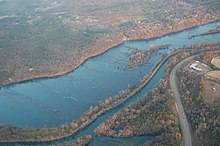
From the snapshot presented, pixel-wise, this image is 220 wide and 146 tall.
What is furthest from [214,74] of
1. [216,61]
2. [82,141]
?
[82,141]

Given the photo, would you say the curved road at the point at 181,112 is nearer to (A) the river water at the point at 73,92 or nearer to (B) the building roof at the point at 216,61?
(A) the river water at the point at 73,92

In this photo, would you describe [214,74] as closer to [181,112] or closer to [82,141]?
[181,112]

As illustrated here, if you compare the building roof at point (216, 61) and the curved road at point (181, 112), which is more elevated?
the building roof at point (216, 61)

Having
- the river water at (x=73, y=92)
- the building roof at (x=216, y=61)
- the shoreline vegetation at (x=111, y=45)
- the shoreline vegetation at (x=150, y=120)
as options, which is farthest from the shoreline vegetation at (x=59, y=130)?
the building roof at (x=216, y=61)

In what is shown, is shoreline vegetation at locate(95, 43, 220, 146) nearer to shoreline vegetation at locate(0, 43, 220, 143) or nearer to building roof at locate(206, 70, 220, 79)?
shoreline vegetation at locate(0, 43, 220, 143)

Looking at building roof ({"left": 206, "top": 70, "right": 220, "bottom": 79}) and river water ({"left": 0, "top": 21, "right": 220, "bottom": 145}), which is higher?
building roof ({"left": 206, "top": 70, "right": 220, "bottom": 79})

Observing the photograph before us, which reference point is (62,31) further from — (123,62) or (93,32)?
(123,62)

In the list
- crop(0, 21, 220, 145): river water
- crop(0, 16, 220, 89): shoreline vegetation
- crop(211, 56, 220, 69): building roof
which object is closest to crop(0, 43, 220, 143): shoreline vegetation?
crop(0, 21, 220, 145): river water

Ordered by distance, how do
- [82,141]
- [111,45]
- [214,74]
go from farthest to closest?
[111,45]
[214,74]
[82,141]

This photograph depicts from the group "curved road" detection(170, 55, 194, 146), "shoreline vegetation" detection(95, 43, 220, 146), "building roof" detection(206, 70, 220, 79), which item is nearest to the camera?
"curved road" detection(170, 55, 194, 146)
